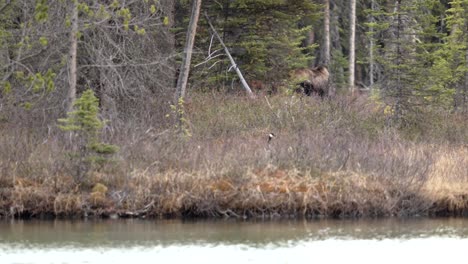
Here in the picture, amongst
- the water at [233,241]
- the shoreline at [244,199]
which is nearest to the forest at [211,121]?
the shoreline at [244,199]

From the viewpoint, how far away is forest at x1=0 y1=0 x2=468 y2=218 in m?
18.0

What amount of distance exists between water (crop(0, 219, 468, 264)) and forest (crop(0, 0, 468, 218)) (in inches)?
23.2

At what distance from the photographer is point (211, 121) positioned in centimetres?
2503

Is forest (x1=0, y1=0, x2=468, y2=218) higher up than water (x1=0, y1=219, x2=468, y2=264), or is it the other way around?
forest (x1=0, y1=0, x2=468, y2=218)

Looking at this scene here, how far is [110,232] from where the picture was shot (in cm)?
1650

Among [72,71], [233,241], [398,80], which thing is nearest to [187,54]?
[72,71]

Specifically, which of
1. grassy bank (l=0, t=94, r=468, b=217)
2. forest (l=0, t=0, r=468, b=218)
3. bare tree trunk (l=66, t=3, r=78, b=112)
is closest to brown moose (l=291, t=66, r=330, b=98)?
forest (l=0, t=0, r=468, b=218)

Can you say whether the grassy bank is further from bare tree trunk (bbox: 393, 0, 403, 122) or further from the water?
bare tree trunk (bbox: 393, 0, 403, 122)

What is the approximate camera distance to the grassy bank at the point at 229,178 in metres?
17.9

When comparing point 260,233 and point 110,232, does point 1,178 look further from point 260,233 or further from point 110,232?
point 260,233

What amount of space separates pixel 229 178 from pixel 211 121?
686cm

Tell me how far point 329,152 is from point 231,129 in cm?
541

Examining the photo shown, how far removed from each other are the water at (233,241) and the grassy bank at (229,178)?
0.46m

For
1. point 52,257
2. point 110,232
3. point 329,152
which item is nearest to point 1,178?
point 110,232
